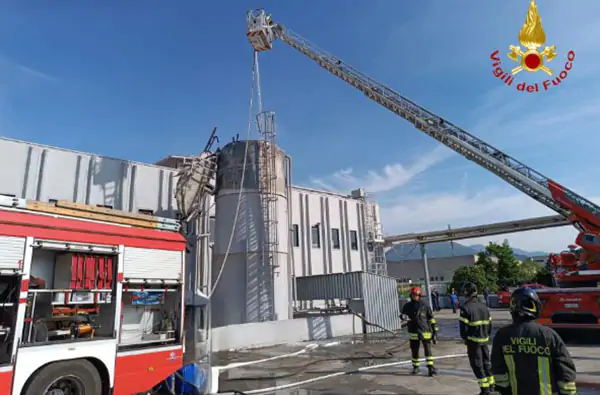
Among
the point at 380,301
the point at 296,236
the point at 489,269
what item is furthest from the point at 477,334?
the point at 489,269

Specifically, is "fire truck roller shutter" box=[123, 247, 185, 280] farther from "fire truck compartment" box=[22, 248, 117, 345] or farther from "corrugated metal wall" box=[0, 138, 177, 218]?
"corrugated metal wall" box=[0, 138, 177, 218]

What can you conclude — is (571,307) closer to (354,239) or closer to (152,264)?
(152,264)

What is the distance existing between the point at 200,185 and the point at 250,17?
8151mm

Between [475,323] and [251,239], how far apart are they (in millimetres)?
10300

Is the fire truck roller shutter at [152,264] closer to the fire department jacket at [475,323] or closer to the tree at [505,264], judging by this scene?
the fire department jacket at [475,323]

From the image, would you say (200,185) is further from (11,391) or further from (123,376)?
(11,391)

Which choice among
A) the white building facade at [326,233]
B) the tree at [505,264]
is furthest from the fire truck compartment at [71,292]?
the tree at [505,264]

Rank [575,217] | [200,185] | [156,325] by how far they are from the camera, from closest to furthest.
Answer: [156,325]
[575,217]
[200,185]

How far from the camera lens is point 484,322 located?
6812 mm

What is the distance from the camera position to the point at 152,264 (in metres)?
7.23

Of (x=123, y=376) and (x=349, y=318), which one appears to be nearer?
(x=123, y=376)

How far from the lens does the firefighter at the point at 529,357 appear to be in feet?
10.2

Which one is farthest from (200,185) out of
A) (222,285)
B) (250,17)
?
(250,17)

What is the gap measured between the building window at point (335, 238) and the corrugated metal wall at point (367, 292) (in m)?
5.98
